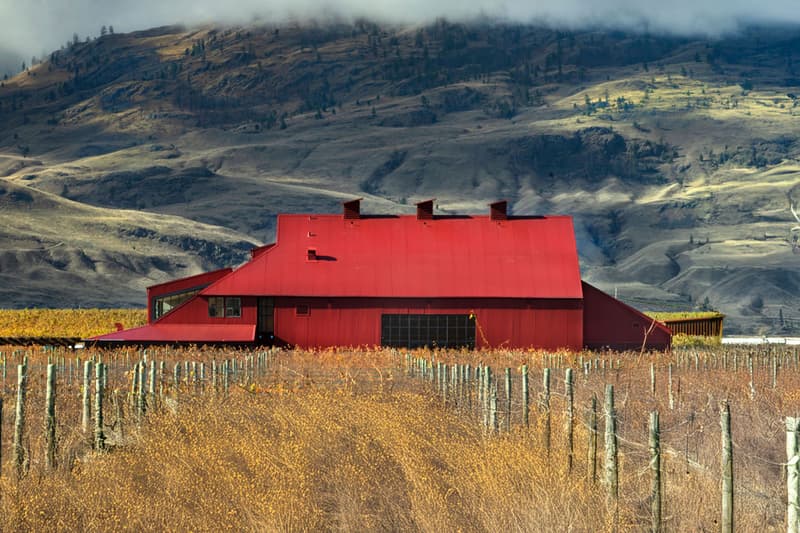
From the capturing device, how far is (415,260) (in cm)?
5475

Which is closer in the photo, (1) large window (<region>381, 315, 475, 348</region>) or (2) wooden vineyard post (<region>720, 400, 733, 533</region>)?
(2) wooden vineyard post (<region>720, 400, 733, 533</region>)

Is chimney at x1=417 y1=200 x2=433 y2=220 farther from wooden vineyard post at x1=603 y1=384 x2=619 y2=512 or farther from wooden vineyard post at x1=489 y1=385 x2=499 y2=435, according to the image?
wooden vineyard post at x1=603 y1=384 x2=619 y2=512

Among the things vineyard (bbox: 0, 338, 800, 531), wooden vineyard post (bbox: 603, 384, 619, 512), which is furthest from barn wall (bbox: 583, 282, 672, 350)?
wooden vineyard post (bbox: 603, 384, 619, 512)

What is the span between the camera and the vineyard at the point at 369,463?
1557 cm

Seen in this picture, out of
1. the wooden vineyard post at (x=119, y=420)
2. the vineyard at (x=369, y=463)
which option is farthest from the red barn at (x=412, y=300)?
the wooden vineyard post at (x=119, y=420)

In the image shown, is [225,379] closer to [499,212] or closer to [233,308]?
[233,308]

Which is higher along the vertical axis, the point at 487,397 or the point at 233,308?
the point at 487,397

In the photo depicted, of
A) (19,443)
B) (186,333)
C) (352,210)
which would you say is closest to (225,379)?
(19,443)

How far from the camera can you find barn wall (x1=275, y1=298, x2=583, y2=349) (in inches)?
2072

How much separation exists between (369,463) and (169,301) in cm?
4413

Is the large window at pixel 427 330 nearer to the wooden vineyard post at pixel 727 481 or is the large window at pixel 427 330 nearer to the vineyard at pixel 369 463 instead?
the vineyard at pixel 369 463

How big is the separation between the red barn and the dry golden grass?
69.9ft

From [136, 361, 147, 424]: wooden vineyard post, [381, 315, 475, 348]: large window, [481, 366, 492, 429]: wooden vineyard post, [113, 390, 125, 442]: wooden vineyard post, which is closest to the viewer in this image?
[113, 390, 125, 442]: wooden vineyard post

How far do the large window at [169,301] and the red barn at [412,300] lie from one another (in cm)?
631
